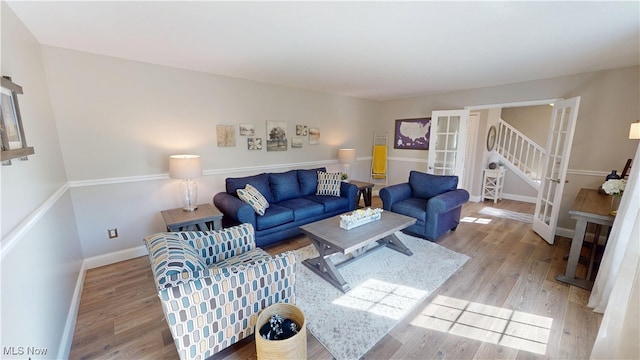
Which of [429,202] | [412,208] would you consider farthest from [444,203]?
[412,208]

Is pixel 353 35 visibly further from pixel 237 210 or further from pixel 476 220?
pixel 476 220

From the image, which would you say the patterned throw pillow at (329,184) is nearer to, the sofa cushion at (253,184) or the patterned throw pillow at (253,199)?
the sofa cushion at (253,184)

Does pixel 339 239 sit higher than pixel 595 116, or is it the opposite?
pixel 595 116

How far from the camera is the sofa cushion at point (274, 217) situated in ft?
10.0

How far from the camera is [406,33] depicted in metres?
2.07

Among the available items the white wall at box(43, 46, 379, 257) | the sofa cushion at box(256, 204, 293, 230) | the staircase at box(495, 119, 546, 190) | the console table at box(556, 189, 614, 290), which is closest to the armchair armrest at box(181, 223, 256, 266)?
the sofa cushion at box(256, 204, 293, 230)

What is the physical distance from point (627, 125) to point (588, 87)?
66 cm

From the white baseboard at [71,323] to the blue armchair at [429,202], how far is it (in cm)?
356

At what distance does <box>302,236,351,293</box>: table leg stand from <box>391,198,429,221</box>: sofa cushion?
4.96 ft

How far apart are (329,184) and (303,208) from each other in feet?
2.76

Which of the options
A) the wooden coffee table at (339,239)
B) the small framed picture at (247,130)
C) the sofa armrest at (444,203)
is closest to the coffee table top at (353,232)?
the wooden coffee table at (339,239)

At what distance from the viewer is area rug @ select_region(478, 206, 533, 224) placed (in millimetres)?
4293

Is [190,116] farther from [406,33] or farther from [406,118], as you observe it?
[406,118]

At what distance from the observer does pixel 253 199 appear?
10.2ft
